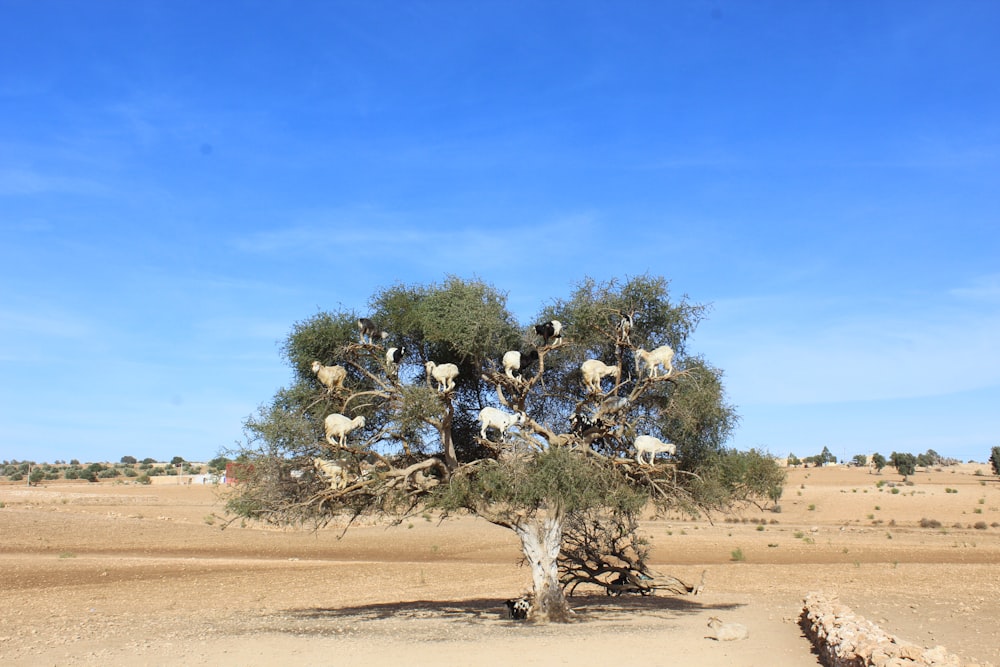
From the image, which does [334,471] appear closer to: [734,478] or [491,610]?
[491,610]

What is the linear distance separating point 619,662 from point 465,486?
4.40 metres

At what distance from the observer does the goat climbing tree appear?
54.6ft

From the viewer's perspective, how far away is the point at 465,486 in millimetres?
16703

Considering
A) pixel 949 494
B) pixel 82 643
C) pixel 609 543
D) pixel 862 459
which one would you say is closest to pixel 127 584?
→ pixel 82 643

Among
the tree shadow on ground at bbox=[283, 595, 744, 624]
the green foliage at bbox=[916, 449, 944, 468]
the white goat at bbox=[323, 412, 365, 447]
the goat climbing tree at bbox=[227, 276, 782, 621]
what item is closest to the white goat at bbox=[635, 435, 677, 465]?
the goat climbing tree at bbox=[227, 276, 782, 621]

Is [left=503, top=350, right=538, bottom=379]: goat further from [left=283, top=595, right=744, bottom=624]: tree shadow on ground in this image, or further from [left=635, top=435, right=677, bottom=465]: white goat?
[left=283, top=595, right=744, bottom=624]: tree shadow on ground

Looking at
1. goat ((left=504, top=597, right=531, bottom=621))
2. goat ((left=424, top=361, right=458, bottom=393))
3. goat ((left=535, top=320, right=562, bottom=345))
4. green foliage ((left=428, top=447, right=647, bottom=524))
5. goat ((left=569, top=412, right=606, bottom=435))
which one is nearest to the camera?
green foliage ((left=428, top=447, right=647, bottom=524))

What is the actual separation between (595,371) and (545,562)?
4.33 m

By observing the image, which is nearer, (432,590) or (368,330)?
(368,330)

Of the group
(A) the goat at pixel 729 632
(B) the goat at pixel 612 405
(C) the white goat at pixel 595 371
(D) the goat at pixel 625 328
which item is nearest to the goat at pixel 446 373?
(C) the white goat at pixel 595 371

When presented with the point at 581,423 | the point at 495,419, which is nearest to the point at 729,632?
the point at 581,423

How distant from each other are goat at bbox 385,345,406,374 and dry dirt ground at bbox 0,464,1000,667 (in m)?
5.26

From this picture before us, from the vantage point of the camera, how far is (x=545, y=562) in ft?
58.9

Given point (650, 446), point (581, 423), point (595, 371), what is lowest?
point (650, 446)
